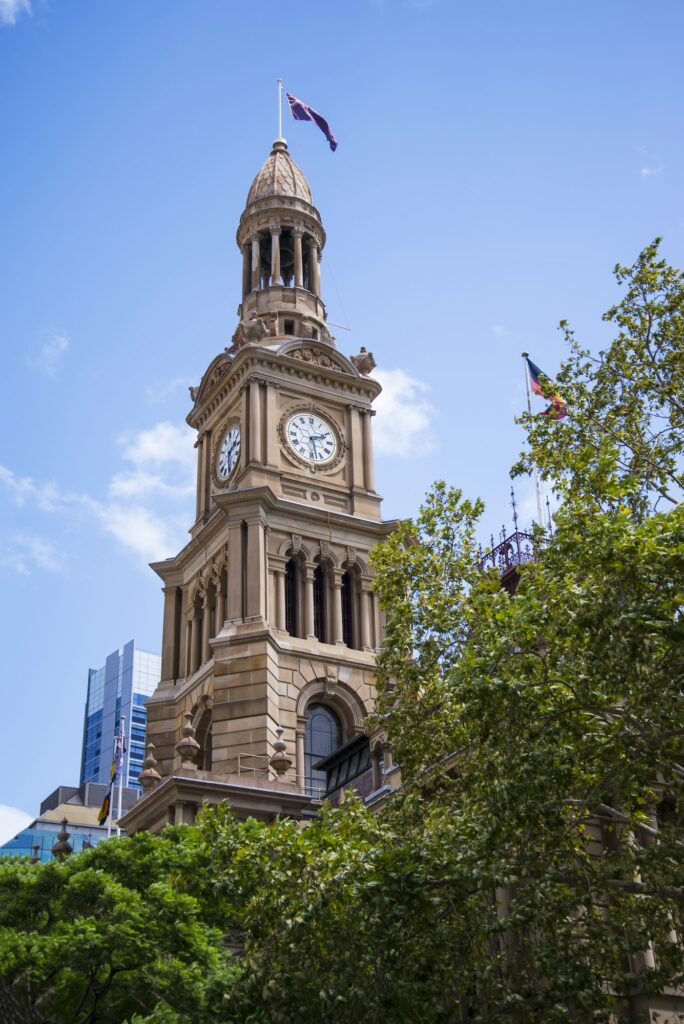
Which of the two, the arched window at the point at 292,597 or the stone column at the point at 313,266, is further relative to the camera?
the stone column at the point at 313,266

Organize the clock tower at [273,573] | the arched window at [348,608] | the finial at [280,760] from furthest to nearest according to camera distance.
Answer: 1. the arched window at [348,608]
2. the clock tower at [273,573]
3. the finial at [280,760]

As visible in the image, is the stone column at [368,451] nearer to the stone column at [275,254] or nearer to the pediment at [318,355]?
the pediment at [318,355]

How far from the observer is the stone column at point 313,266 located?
6400cm

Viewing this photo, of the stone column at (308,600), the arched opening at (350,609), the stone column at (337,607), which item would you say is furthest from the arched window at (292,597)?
the arched opening at (350,609)

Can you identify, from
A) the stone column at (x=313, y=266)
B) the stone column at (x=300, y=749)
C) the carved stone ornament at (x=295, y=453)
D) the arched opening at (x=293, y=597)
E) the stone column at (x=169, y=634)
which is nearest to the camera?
the stone column at (x=300, y=749)

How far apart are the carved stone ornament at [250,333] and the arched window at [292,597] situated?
1015 cm

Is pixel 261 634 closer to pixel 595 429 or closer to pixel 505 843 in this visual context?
pixel 595 429

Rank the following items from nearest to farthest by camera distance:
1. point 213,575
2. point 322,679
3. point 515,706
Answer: point 515,706 < point 322,679 < point 213,575

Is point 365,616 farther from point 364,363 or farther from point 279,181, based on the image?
point 279,181

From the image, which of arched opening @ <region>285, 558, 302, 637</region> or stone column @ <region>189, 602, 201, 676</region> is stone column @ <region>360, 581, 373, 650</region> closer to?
arched opening @ <region>285, 558, 302, 637</region>

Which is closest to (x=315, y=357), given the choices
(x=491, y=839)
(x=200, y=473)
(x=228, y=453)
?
(x=228, y=453)

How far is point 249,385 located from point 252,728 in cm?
1528

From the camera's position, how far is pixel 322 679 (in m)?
50.7

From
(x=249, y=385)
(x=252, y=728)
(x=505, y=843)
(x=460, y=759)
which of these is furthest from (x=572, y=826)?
(x=249, y=385)
